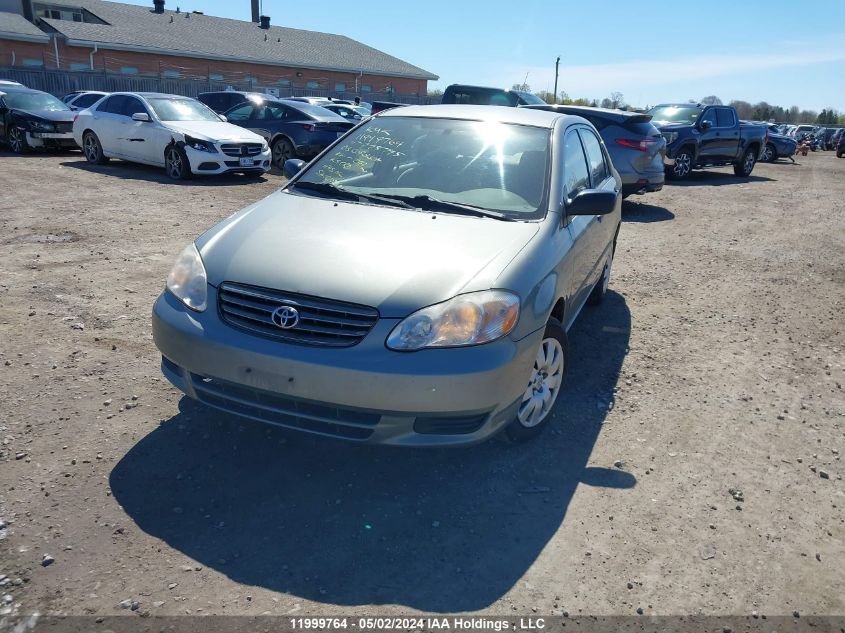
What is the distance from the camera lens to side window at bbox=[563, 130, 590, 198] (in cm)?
426

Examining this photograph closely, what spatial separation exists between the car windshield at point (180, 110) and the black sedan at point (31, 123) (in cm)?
365

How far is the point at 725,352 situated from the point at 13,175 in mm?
12058

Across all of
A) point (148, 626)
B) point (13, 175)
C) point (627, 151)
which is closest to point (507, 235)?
point (148, 626)

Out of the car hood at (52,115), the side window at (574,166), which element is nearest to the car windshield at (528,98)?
the car hood at (52,115)

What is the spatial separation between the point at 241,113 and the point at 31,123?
4620mm

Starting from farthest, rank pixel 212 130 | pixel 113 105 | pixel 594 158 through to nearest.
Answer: pixel 113 105 → pixel 212 130 → pixel 594 158

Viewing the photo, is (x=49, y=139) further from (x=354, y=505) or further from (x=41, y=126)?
(x=354, y=505)

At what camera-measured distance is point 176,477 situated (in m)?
3.20

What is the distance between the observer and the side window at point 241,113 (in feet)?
49.5

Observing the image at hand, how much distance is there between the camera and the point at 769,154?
1003 inches

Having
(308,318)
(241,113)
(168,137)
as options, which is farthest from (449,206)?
(241,113)

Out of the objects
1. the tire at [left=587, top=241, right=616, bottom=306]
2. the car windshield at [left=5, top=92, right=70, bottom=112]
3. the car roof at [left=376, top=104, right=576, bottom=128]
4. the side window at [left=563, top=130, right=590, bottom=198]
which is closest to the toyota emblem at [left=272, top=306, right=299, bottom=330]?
the side window at [left=563, top=130, right=590, bottom=198]

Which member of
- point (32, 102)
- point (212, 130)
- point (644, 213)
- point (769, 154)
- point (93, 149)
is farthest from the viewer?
point (769, 154)

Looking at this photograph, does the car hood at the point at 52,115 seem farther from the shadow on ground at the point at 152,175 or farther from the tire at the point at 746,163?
the tire at the point at 746,163
